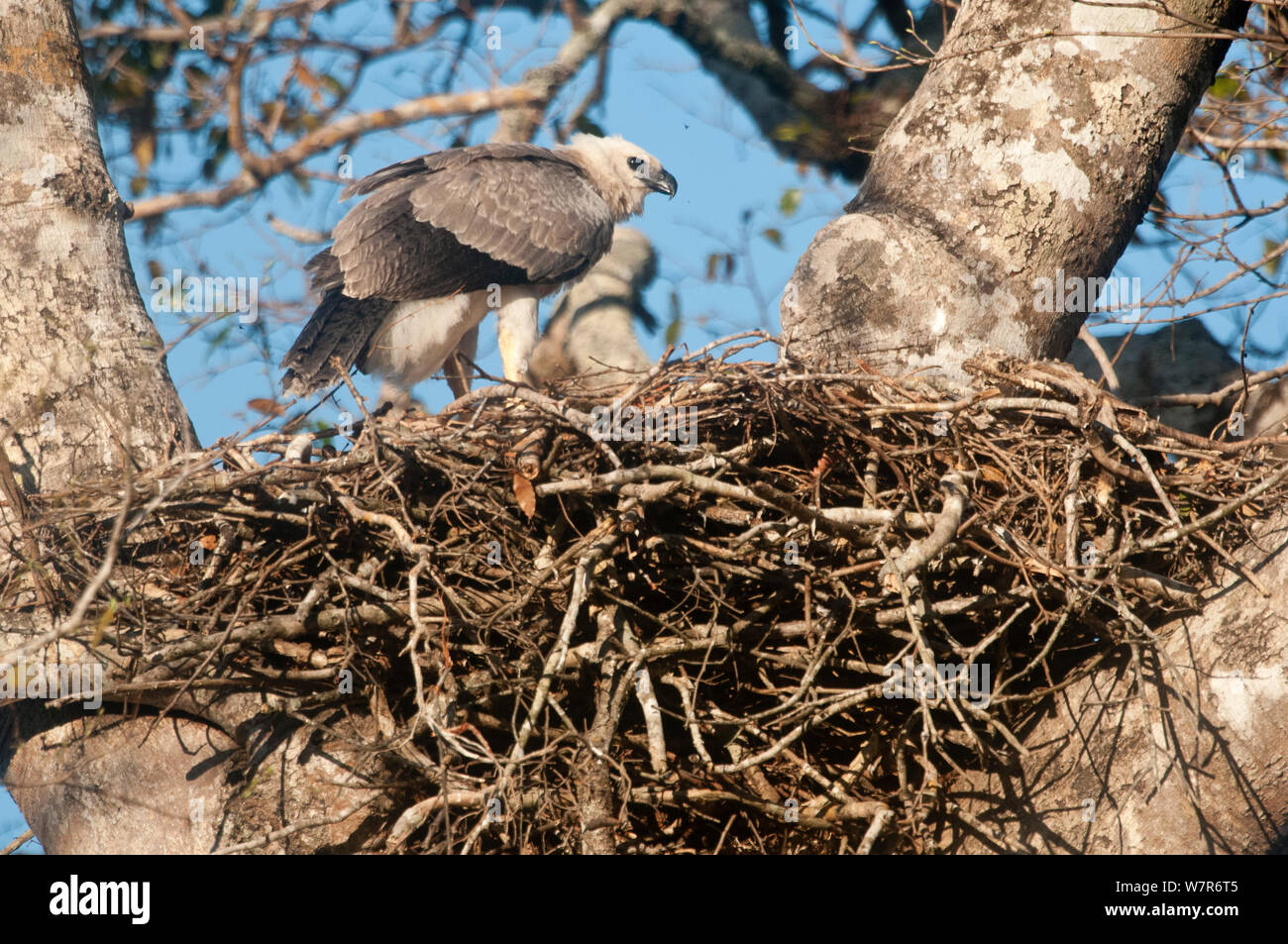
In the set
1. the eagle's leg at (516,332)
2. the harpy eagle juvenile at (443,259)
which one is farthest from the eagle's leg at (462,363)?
the eagle's leg at (516,332)

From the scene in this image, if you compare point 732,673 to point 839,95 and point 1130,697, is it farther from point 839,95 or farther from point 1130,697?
point 839,95

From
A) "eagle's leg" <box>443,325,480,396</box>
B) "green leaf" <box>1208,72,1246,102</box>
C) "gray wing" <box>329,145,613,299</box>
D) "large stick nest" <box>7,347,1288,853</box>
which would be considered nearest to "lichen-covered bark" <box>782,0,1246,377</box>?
"large stick nest" <box>7,347,1288,853</box>

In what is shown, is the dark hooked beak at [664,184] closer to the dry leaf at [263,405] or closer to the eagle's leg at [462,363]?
the eagle's leg at [462,363]

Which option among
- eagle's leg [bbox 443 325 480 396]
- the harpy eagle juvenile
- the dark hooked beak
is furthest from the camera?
the dark hooked beak

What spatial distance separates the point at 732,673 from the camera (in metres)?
4.18

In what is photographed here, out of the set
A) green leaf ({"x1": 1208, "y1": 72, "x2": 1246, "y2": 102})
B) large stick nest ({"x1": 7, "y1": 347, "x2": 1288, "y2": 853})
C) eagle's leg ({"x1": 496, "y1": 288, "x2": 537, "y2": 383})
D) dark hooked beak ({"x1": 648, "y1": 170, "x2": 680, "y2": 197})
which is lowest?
large stick nest ({"x1": 7, "y1": 347, "x2": 1288, "y2": 853})

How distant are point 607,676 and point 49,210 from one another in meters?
2.99

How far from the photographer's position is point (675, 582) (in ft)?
13.5

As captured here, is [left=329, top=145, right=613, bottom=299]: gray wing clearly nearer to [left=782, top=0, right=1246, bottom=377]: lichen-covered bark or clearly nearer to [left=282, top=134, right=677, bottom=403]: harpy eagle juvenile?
[left=282, top=134, right=677, bottom=403]: harpy eagle juvenile

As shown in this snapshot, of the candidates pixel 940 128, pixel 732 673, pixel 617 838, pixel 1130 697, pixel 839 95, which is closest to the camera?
pixel 1130 697

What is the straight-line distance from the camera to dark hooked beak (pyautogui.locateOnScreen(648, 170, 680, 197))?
24.3 ft

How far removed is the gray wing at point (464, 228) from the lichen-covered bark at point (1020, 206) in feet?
5.71

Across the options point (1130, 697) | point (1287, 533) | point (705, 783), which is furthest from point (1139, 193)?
point (705, 783)

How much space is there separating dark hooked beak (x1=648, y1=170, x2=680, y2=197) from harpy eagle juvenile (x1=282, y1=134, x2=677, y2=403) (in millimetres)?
754
